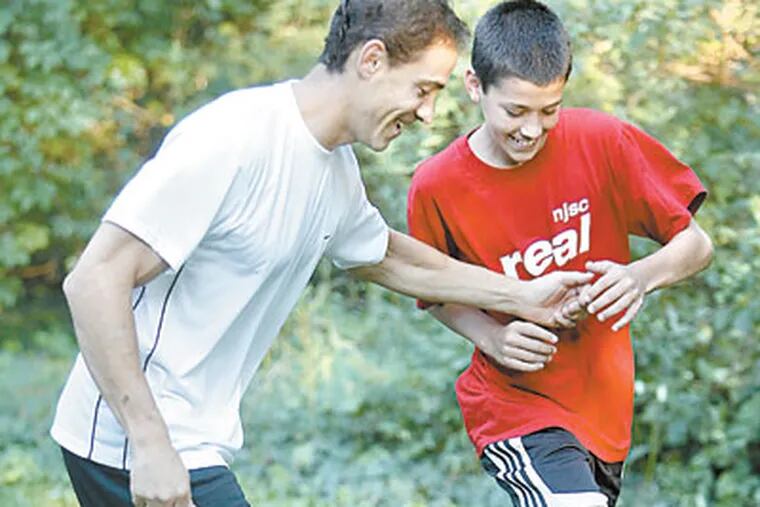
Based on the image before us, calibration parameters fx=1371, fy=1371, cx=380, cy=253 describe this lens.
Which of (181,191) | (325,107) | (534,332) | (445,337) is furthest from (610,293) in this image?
(445,337)

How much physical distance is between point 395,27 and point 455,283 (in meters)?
0.82

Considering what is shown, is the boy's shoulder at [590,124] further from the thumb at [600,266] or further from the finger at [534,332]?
the finger at [534,332]

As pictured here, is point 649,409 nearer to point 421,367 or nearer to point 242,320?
point 421,367

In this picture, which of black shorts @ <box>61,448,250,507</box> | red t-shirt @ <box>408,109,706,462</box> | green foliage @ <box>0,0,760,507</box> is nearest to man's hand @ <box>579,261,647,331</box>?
red t-shirt @ <box>408,109,706,462</box>

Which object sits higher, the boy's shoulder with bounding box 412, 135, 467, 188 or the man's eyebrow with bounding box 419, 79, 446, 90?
the man's eyebrow with bounding box 419, 79, 446, 90

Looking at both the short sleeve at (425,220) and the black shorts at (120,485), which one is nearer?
the black shorts at (120,485)

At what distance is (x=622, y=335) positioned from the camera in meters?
3.52

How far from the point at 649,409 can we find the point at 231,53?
13.9 feet

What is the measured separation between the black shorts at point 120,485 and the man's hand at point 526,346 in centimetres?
79

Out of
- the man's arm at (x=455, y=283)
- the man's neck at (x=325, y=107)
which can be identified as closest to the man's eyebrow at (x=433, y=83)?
the man's neck at (x=325, y=107)

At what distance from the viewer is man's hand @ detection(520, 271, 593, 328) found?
325 centimetres

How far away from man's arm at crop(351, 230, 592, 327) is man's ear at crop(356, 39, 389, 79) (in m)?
0.66

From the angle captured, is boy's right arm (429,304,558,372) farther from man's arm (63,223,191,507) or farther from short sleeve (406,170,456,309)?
man's arm (63,223,191,507)

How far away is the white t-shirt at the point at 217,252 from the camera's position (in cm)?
255
